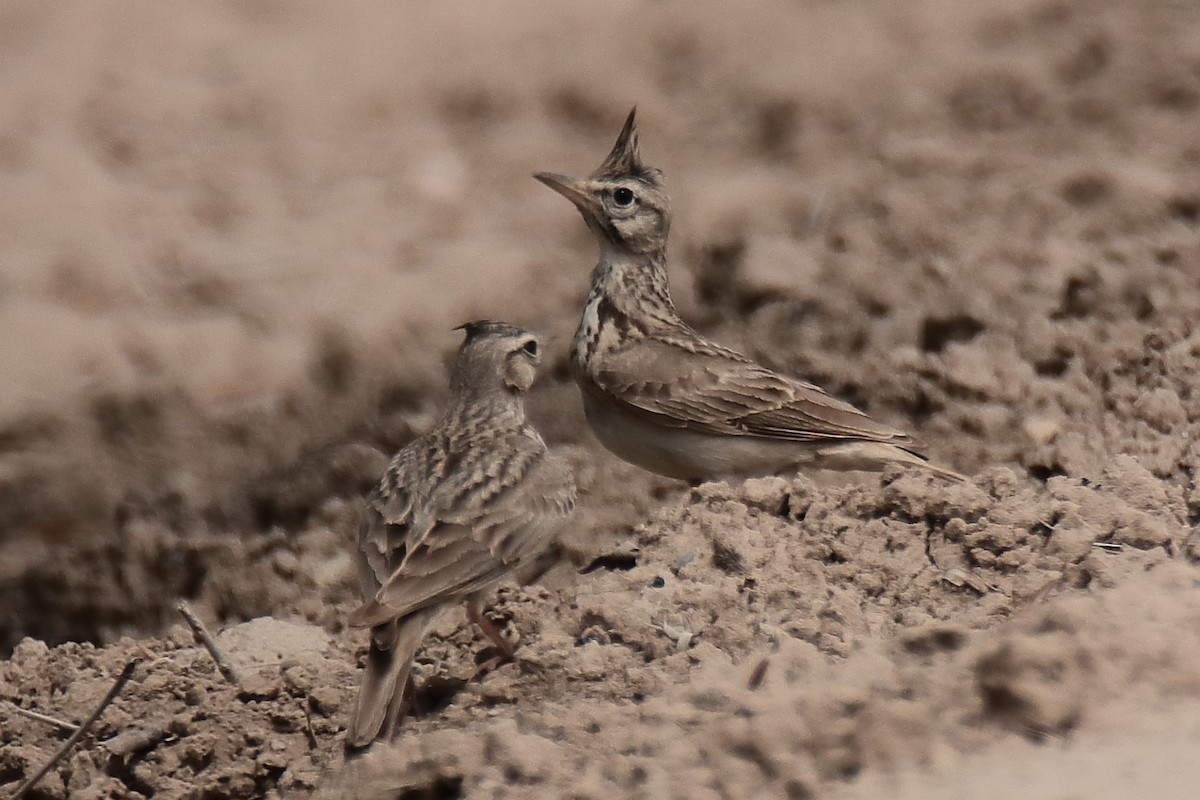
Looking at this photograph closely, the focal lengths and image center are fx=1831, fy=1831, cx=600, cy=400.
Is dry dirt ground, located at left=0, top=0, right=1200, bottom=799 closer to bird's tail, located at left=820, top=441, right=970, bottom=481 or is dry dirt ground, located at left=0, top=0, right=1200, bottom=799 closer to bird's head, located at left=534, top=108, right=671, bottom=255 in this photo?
bird's tail, located at left=820, top=441, right=970, bottom=481

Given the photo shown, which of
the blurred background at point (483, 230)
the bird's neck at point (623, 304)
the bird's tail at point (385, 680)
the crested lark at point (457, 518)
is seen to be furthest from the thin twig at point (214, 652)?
the bird's neck at point (623, 304)

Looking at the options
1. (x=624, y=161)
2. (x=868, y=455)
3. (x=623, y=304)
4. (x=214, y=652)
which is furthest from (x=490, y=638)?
(x=624, y=161)

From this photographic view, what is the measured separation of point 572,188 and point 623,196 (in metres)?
0.23

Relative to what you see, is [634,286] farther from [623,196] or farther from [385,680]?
[385,680]

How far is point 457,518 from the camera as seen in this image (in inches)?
215

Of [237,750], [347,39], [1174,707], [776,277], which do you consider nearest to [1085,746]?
[1174,707]

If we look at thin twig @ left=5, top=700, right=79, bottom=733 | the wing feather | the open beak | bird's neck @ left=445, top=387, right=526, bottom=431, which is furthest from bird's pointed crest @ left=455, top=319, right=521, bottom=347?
thin twig @ left=5, top=700, right=79, bottom=733

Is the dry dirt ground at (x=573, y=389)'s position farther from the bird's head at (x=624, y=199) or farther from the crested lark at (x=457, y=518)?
the bird's head at (x=624, y=199)

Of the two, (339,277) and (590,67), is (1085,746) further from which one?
(590,67)

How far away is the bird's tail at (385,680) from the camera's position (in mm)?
4672

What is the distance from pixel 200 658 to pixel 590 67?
16.3ft

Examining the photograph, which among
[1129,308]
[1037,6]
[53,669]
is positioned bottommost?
[53,669]

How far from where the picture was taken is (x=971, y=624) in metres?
4.83

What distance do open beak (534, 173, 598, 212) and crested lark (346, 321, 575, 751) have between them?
32.0 inches
